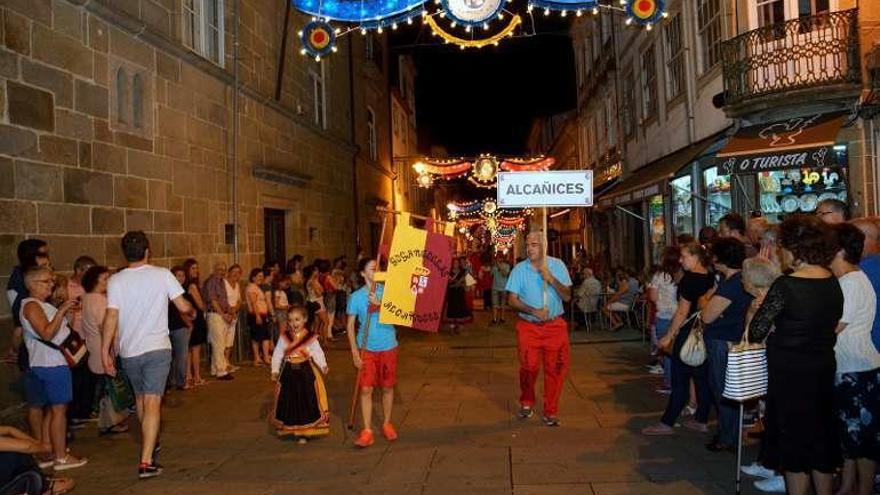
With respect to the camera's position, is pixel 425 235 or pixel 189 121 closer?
pixel 425 235

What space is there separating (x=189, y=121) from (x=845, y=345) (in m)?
9.32

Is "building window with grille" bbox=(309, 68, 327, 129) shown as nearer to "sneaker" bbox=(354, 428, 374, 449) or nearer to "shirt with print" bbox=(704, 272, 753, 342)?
"sneaker" bbox=(354, 428, 374, 449)

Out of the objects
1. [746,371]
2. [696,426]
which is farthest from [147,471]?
[696,426]

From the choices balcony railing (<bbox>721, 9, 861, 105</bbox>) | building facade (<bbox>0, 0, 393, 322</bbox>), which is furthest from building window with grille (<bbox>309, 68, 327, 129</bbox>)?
balcony railing (<bbox>721, 9, 861, 105</bbox>)

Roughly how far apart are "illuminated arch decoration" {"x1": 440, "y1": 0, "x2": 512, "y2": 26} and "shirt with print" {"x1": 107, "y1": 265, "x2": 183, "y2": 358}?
21.8 feet

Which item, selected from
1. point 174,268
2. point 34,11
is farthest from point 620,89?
point 34,11

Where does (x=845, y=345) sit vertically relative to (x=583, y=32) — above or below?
below

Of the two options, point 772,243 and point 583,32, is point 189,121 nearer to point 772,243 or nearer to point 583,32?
point 772,243

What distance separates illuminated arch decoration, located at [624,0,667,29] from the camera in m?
10.5

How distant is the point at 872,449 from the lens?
14.5 ft

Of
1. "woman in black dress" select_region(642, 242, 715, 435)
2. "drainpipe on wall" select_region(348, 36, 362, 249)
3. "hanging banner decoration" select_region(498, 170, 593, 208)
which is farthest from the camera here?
"drainpipe on wall" select_region(348, 36, 362, 249)

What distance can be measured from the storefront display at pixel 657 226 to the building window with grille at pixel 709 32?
13.2 ft

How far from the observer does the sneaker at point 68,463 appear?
5930 mm

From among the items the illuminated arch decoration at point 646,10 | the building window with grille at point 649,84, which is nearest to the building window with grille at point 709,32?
the illuminated arch decoration at point 646,10
